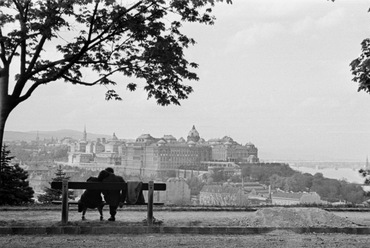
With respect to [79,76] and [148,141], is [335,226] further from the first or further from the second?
[148,141]

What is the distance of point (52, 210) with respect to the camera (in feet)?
45.9

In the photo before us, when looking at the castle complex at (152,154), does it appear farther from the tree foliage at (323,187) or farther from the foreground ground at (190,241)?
the foreground ground at (190,241)

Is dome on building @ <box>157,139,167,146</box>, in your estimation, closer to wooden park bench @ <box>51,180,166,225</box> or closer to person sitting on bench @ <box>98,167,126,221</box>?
person sitting on bench @ <box>98,167,126,221</box>

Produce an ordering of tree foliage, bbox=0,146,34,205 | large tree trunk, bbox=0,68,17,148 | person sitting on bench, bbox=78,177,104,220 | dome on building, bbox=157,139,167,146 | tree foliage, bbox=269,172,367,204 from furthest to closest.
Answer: dome on building, bbox=157,139,167,146 < tree foliage, bbox=269,172,367,204 < tree foliage, bbox=0,146,34,205 < large tree trunk, bbox=0,68,17,148 < person sitting on bench, bbox=78,177,104,220

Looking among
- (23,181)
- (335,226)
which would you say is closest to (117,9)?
(335,226)

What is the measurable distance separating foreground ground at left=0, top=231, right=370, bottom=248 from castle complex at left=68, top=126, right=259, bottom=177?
43.4m

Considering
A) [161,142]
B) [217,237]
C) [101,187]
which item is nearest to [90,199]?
[101,187]

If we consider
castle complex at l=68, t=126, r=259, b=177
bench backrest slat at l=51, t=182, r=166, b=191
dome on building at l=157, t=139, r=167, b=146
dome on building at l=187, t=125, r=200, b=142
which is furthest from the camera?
dome on building at l=187, t=125, r=200, b=142

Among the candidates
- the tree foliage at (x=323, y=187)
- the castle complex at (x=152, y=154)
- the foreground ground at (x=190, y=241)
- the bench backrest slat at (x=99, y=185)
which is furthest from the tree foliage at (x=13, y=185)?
the castle complex at (x=152, y=154)

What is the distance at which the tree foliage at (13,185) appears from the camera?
63.6ft

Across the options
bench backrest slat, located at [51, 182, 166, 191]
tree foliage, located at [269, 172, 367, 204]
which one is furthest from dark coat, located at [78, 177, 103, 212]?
tree foliage, located at [269, 172, 367, 204]

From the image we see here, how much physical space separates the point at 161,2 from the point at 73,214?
5.57 meters

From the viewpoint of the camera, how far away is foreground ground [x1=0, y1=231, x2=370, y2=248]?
8.46m

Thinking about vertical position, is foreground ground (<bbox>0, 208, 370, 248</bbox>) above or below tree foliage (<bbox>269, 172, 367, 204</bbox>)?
below
